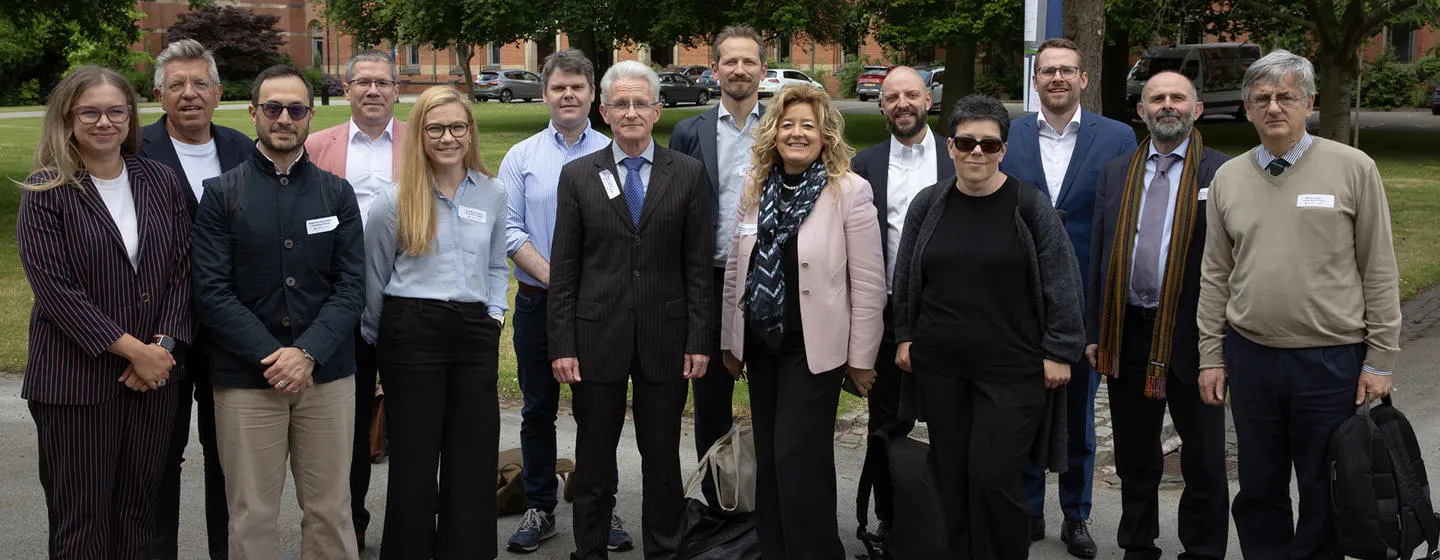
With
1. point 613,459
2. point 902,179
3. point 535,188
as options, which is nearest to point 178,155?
point 535,188

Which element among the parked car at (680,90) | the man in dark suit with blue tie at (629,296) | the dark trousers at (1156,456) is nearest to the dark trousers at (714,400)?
the man in dark suit with blue tie at (629,296)

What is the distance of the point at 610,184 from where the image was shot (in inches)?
197

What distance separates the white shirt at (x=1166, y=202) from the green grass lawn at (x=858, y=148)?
9.25ft

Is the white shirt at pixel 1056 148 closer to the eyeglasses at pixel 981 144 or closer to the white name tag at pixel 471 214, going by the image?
the eyeglasses at pixel 981 144

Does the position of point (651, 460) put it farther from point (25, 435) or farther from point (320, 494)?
point (25, 435)

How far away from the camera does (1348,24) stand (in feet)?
72.4

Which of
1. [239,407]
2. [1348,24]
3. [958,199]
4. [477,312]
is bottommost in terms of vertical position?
[239,407]

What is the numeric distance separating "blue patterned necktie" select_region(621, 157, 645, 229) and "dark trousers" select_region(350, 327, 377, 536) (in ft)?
3.93

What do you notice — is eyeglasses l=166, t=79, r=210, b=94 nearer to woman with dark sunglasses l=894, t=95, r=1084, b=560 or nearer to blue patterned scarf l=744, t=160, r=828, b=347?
blue patterned scarf l=744, t=160, r=828, b=347

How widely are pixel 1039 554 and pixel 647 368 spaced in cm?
190

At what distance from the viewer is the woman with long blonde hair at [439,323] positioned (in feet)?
15.7

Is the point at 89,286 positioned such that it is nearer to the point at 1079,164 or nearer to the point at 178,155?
the point at 178,155

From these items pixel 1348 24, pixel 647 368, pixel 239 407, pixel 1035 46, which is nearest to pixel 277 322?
pixel 239 407

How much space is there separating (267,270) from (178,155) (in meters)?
0.87
